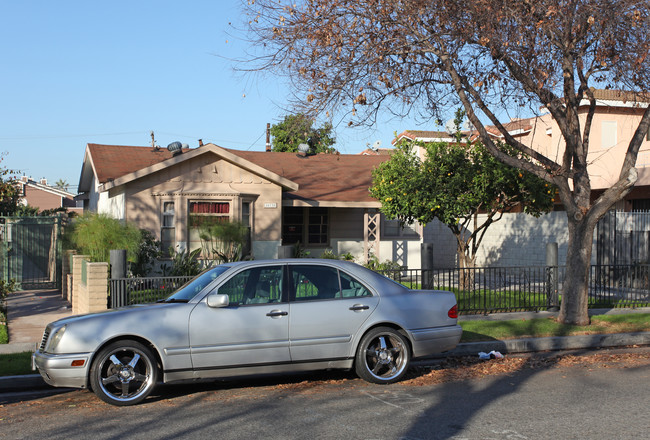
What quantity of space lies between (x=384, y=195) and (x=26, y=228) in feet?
34.2

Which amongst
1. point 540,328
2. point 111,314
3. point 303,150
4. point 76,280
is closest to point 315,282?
point 111,314

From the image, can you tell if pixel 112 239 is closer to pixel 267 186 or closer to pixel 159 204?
pixel 159 204

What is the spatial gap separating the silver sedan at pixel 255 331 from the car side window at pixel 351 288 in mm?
12

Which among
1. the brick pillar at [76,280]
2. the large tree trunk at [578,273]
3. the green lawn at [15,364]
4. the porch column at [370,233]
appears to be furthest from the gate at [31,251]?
the large tree trunk at [578,273]

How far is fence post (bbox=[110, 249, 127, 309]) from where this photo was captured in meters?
12.1

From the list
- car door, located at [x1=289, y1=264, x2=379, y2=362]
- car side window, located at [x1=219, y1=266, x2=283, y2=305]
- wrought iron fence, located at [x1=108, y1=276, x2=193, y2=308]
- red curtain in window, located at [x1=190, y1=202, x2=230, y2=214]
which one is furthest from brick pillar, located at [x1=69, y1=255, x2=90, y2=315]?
car door, located at [x1=289, y1=264, x2=379, y2=362]

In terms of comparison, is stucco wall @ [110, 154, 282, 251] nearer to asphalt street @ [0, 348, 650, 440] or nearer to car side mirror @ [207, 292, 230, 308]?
asphalt street @ [0, 348, 650, 440]

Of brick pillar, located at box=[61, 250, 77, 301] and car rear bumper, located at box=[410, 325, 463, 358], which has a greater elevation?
brick pillar, located at box=[61, 250, 77, 301]

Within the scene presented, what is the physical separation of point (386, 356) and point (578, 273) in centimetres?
593

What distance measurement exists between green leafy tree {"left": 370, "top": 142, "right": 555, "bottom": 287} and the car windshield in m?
10.4

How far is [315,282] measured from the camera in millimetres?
8445

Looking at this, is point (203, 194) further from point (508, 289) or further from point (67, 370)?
point (67, 370)

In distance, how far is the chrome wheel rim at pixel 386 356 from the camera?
843 centimetres

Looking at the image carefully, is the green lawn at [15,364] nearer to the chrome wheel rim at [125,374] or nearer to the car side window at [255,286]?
the chrome wheel rim at [125,374]
